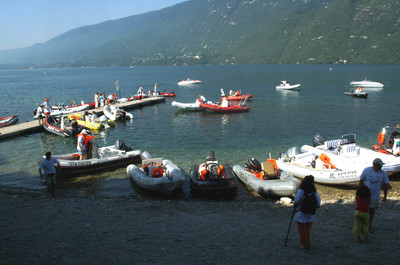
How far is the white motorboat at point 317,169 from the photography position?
1274cm

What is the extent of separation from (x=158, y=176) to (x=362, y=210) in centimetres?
811

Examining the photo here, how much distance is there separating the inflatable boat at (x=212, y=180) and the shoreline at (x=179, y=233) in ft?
2.89

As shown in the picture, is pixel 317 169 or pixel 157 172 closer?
pixel 157 172

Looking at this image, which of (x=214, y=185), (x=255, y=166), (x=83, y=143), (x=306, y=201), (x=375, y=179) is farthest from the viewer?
(x=83, y=143)

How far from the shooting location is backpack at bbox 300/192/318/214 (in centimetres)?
658

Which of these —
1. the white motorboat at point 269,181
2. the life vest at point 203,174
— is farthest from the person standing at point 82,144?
the white motorboat at point 269,181

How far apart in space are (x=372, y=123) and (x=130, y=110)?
83.4 feet

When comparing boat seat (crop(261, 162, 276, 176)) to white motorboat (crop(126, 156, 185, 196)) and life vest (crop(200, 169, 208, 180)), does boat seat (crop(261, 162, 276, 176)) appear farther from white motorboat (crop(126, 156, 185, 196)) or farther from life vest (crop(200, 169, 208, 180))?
white motorboat (crop(126, 156, 185, 196))

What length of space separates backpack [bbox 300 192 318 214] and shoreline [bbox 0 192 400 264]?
109cm

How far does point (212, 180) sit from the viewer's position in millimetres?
12570

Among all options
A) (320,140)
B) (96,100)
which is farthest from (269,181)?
(96,100)

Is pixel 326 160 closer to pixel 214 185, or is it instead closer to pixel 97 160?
pixel 214 185

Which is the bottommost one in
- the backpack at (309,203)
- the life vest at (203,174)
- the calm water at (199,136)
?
the calm water at (199,136)

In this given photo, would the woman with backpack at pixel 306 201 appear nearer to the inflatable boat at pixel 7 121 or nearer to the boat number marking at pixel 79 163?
the boat number marking at pixel 79 163
